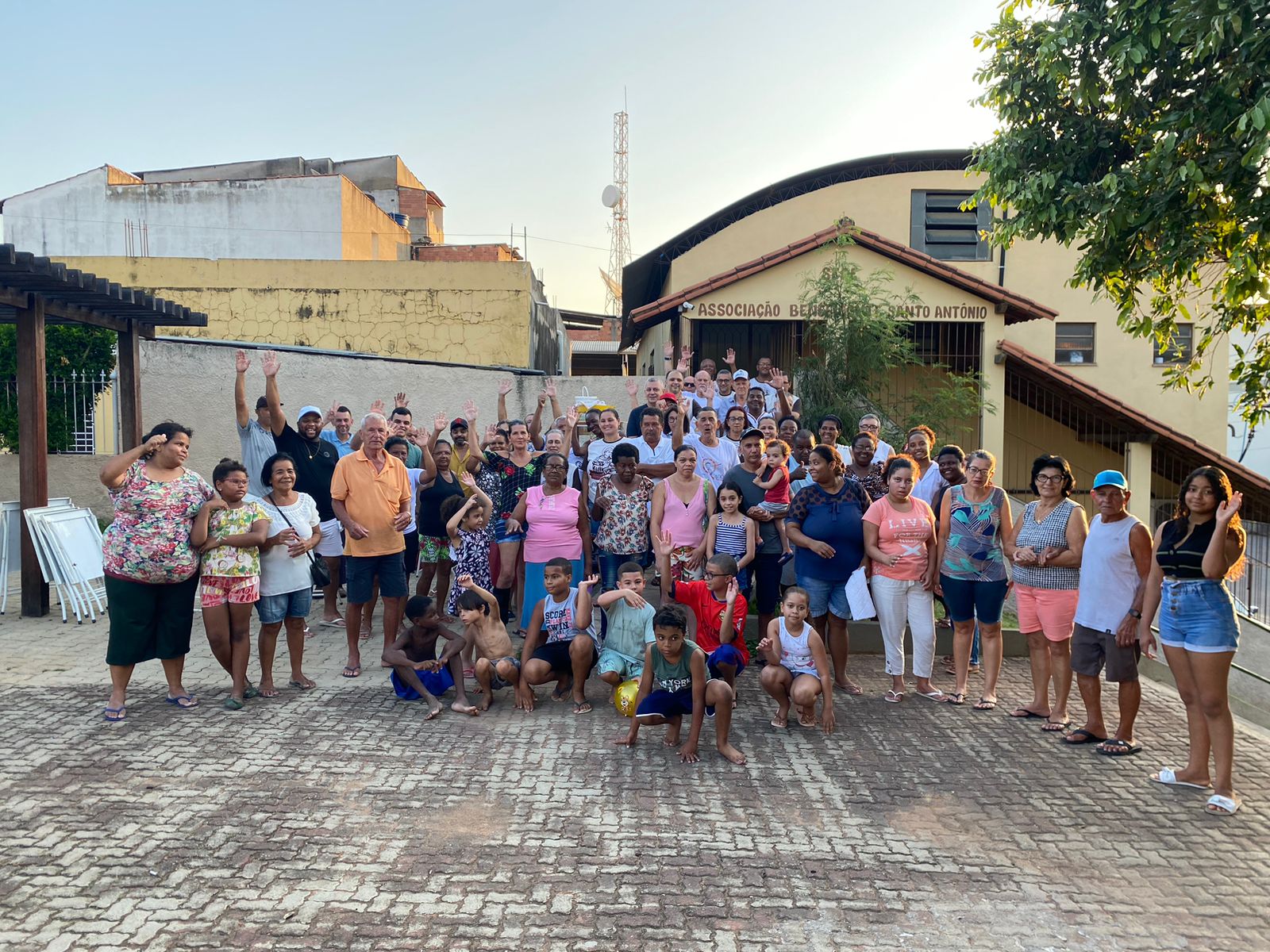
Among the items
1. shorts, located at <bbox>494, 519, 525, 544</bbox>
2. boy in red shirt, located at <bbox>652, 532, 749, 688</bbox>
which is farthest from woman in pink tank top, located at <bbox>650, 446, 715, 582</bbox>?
shorts, located at <bbox>494, 519, 525, 544</bbox>

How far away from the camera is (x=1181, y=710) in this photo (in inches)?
267

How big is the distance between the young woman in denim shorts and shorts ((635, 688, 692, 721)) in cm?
272

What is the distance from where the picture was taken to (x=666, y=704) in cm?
563

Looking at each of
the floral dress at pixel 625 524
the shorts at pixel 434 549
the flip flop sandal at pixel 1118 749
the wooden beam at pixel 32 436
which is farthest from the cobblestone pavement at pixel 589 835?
the wooden beam at pixel 32 436

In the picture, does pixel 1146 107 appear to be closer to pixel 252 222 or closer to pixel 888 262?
pixel 888 262

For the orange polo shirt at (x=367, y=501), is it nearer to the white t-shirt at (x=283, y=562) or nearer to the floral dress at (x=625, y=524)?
the white t-shirt at (x=283, y=562)

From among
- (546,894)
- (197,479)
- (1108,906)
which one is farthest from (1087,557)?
(197,479)

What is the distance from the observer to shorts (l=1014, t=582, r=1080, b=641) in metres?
6.14

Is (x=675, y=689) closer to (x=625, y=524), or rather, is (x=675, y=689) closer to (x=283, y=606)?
(x=625, y=524)

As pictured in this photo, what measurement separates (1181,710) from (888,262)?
10367mm

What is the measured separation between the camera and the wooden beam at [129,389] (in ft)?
32.7

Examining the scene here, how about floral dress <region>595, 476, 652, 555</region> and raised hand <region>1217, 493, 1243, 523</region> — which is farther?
floral dress <region>595, 476, 652, 555</region>

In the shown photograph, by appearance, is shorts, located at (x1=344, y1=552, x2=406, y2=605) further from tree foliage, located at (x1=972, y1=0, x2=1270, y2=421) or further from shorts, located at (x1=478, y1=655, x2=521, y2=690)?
tree foliage, located at (x1=972, y1=0, x2=1270, y2=421)

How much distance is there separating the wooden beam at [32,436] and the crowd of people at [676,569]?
237 cm
